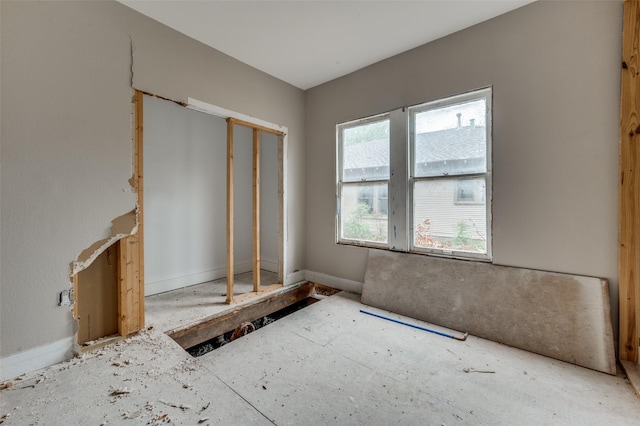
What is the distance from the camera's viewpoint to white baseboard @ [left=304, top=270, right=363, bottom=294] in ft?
11.8

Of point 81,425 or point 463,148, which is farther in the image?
point 463,148

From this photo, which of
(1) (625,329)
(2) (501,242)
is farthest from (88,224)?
(1) (625,329)

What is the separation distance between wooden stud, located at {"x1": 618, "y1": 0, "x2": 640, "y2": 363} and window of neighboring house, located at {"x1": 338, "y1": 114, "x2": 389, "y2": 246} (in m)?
1.95

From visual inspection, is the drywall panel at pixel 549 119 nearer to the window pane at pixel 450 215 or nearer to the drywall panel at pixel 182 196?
the window pane at pixel 450 215

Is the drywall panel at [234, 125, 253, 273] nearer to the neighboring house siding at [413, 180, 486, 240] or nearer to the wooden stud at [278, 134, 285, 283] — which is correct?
the wooden stud at [278, 134, 285, 283]

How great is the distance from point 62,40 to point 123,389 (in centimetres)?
258

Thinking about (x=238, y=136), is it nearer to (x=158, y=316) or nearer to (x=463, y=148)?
(x=158, y=316)

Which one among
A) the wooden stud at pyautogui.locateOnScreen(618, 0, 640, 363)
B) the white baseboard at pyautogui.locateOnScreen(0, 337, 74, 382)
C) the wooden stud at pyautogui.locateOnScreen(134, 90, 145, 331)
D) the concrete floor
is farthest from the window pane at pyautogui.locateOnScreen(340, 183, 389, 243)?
the white baseboard at pyautogui.locateOnScreen(0, 337, 74, 382)

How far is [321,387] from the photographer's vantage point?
1837 mm

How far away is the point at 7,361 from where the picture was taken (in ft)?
6.14

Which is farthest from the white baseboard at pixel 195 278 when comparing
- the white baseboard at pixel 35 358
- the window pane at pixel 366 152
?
→ the window pane at pixel 366 152

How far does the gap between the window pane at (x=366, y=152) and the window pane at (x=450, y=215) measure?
57 centimetres

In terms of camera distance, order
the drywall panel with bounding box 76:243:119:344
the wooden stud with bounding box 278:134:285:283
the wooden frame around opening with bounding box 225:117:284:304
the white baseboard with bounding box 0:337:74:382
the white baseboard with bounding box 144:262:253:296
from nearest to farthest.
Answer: the white baseboard with bounding box 0:337:74:382
the drywall panel with bounding box 76:243:119:344
the wooden frame around opening with bounding box 225:117:284:304
the white baseboard with bounding box 144:262:253:296
the wooden stud with bounding box 278:134:285:283

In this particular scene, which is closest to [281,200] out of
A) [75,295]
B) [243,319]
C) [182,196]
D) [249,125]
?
[249,125]
